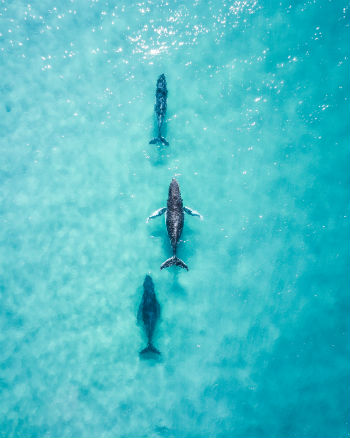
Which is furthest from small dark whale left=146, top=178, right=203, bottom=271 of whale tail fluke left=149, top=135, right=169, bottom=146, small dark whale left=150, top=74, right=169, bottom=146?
small dark whale left=150, top=74, right=169, bottom=146

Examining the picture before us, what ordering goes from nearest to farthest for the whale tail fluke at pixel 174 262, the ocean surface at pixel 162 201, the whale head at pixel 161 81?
the whale tail fluke at pixel 174 262 → the whale head at pixel 161 81 → the ocean surface at pixel 162 201

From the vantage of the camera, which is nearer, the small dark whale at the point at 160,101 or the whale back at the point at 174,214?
the whale back at the point at 174,214


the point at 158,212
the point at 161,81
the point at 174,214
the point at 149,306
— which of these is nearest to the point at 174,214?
the point at 174,214

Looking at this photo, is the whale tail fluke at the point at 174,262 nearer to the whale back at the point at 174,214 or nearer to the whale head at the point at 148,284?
the whale back at the point at 174,214

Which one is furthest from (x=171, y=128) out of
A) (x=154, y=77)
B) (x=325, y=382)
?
(x=325, y=382)

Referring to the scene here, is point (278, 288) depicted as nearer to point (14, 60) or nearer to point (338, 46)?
point (338, 46)

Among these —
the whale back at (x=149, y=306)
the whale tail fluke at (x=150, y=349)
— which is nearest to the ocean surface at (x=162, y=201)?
the whale tail fluke at (x=150, y=349)

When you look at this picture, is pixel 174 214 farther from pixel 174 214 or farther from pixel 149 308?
pixel 149 308

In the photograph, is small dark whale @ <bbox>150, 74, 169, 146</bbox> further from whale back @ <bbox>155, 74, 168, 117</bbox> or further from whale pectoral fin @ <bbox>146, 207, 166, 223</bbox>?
whale pectoral fin @ <bbox>146, 207, 166, 223</bbox>
